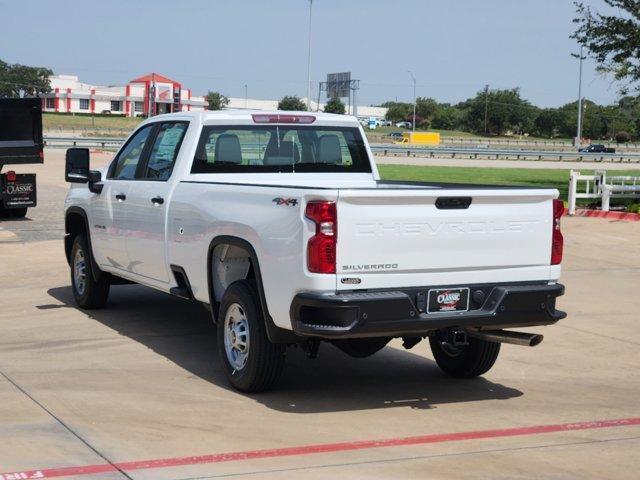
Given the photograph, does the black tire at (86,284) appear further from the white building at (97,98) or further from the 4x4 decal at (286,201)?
the white building at (97,98)

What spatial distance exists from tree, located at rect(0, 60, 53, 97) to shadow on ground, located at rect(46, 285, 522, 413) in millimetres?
150172

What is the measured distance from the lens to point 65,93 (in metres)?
160

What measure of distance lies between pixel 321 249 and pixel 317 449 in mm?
1258

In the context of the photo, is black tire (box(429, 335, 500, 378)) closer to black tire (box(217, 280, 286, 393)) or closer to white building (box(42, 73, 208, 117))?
black tire (box(217, 280, 286, 393))

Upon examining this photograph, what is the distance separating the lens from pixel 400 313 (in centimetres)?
699

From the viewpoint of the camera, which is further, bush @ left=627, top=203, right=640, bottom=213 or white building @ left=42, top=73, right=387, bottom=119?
white building @ left=42, top=73, right=387, bottom=119

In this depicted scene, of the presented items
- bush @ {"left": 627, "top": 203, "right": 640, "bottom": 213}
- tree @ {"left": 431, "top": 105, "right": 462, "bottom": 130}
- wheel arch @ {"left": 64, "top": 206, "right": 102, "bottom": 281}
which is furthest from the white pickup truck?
tree @ {"left": 431, "top": 105, "right": 462, "bottom": 130}

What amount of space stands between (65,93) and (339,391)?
518ft

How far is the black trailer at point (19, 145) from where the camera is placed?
2030cm

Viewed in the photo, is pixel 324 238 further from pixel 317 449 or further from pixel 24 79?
pixel 24 79

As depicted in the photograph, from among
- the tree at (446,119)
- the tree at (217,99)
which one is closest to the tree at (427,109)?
the tree at (446,119)

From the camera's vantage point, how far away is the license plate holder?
23.6 feet

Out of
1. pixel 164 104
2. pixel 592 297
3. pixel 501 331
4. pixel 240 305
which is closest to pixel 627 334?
pixel 592 297


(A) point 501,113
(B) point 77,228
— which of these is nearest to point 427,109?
(A) point 501,113
